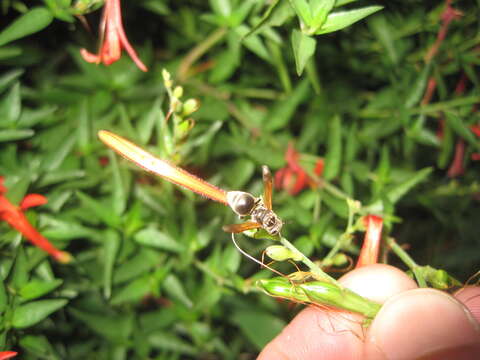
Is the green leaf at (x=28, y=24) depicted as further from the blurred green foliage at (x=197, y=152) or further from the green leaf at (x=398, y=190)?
the green leaf at (x=398, y=190)

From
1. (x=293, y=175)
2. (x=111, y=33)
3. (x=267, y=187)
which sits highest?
(x=111, y=33)

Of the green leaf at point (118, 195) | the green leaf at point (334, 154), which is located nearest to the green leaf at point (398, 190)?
the green leaf at point (334, 154)

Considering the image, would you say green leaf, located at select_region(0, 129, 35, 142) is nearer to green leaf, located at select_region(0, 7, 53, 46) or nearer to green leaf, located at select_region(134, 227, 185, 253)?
green leaf, located at select_region(0, 7, 53, 46)

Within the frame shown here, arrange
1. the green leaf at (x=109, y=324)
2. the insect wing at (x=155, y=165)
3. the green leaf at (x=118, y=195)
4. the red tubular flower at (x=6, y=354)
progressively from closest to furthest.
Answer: the insect wing at (x=155, y=165) < the red tubular flower at (x=6, y=354) < the green leaf at (x=118, y=195) < the green leaf at (x=109, y=324)

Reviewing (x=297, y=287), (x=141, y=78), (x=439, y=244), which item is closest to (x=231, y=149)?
(x=141, y=78)

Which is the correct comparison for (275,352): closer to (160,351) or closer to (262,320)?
(262,320)

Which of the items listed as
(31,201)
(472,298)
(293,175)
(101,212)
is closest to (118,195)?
(101,212)

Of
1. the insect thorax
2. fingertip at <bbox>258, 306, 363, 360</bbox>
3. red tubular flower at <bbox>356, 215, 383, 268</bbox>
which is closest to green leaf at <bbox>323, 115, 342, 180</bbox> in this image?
red tubular flower at <bbox>356, 215, 383, 268</bbox>

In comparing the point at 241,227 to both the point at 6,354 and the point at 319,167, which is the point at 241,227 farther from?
the point at 319,167
